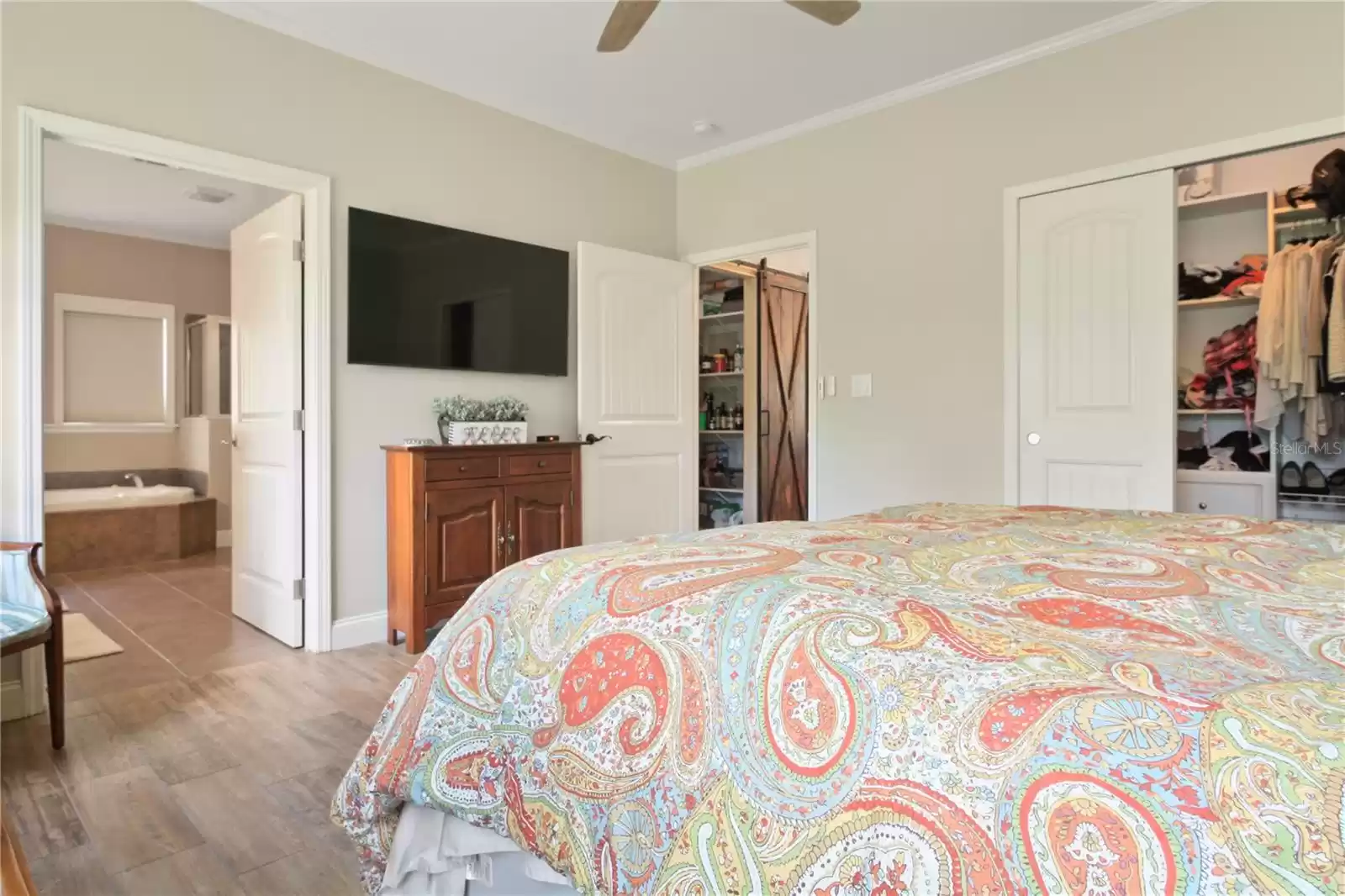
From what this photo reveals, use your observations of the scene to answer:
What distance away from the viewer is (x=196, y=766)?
206 centimetres

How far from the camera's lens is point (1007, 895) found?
23.3 inches

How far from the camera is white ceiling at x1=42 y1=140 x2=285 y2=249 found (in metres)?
4.05

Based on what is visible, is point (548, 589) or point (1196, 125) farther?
point (1196, 125)

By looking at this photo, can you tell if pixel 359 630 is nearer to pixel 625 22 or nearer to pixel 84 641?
pixel 84 641

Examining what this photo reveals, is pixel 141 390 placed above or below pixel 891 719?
above

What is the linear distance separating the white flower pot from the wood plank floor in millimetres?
978

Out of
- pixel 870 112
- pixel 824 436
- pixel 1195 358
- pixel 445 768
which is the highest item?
pixel 870 112

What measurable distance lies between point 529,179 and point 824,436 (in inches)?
81.6

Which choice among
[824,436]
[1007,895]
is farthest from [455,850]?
[824,436]

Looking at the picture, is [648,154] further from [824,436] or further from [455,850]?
[455,850]

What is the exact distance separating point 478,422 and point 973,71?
9.14ft

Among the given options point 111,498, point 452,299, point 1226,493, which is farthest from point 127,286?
point 1226,493

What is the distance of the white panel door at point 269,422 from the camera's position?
3.16 m

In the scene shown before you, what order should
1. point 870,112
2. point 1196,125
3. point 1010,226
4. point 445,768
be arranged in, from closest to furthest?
point 445,768, point 1196,125, point 1010,226, point 870,112
